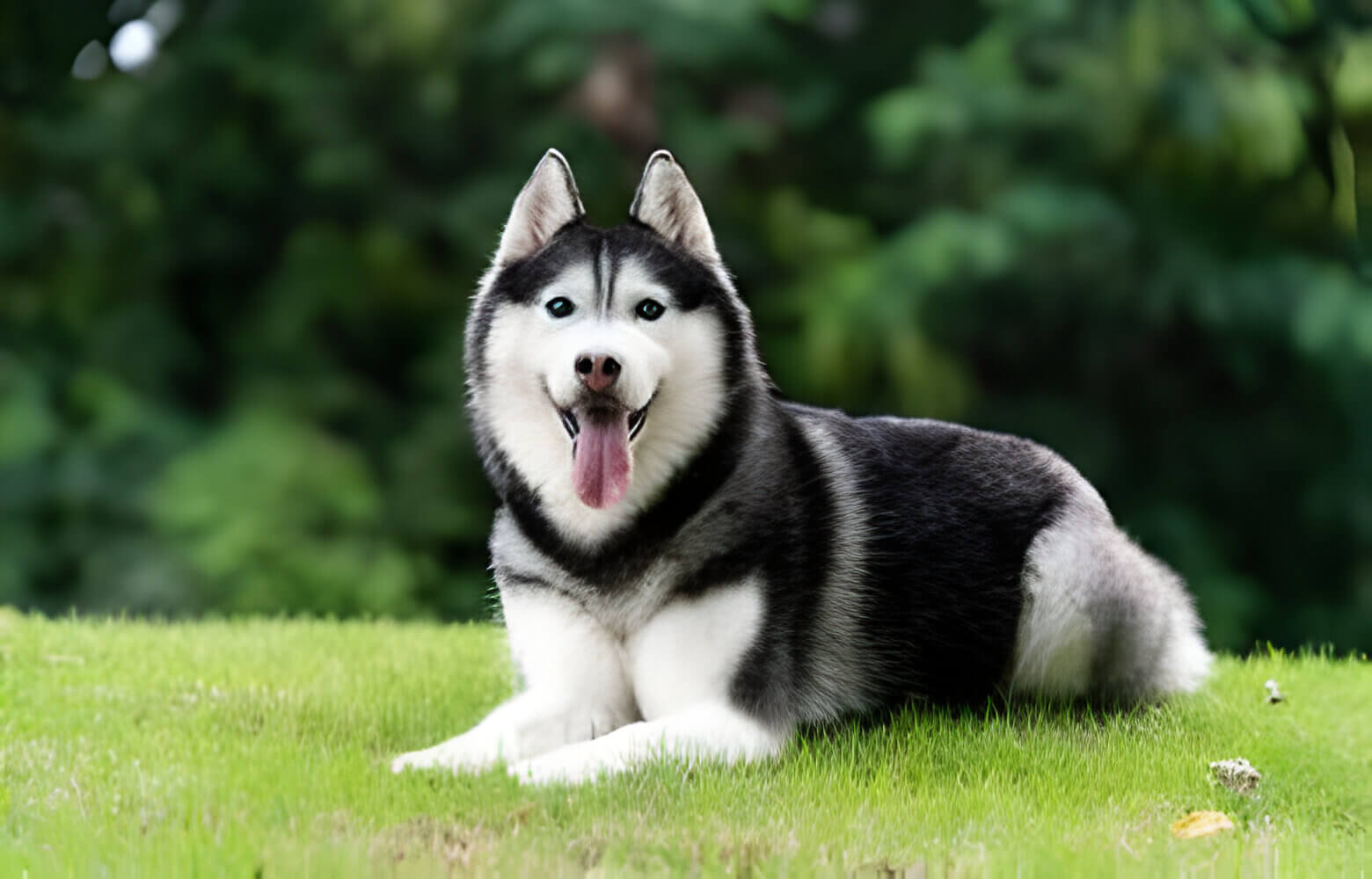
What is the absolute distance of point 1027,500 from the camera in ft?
14.0

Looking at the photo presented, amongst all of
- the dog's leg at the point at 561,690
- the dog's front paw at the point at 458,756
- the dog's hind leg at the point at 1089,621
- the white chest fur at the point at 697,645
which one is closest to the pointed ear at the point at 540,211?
the dog's leg at the point at 561,690

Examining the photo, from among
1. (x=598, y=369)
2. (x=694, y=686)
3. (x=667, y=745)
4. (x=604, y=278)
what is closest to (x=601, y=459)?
(x=598, y=369)

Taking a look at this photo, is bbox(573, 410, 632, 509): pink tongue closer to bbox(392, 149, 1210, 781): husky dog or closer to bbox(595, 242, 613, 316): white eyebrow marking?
bbox(392, 149, 1210, 781): husky dog

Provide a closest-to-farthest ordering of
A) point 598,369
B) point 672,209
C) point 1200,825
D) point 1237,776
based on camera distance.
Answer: point 1200,825
point 598,369
point 1237,776
point 672,209

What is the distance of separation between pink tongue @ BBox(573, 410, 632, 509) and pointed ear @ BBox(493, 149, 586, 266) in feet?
1.96

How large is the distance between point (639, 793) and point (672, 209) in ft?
5.12

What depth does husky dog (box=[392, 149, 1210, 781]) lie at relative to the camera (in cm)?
352

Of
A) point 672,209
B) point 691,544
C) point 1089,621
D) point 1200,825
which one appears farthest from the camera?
point 1089,621

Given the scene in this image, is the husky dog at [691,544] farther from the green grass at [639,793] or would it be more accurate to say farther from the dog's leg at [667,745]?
the green grass at [639,793]

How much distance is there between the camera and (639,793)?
3.13 m

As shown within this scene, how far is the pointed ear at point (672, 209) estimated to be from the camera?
375 centimetres

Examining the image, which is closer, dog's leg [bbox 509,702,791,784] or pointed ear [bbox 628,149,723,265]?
dog's leg [bbox 509,702,791,784]

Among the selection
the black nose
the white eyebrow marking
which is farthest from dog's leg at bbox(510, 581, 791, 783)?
the white eyebrow marking

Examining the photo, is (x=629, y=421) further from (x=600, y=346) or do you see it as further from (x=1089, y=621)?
(x=1089, y=621)
